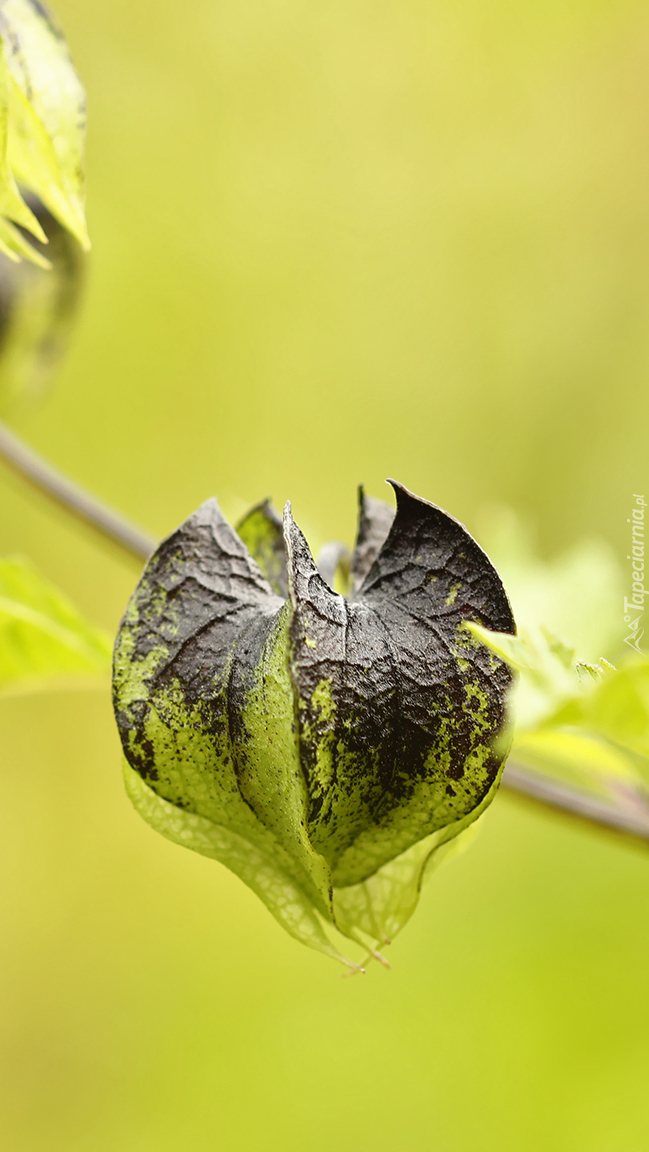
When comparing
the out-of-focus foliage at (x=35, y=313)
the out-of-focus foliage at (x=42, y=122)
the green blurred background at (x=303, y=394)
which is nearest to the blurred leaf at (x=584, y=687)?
the out-of-focus foliage at (x=42, y=122)

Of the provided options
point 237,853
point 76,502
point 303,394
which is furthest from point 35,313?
point 303,394

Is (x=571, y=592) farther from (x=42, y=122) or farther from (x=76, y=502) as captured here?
(x=42, y=122)

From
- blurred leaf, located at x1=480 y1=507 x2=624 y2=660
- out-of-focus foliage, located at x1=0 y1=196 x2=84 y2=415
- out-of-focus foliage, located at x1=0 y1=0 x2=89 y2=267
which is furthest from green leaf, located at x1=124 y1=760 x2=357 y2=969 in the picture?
blurred leaf, located at x1=480 y1=507 x2=624 y2=660

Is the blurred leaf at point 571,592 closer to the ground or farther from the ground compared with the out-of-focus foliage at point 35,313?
closer to the ground

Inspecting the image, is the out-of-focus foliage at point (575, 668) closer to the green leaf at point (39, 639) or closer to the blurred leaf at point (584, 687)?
the blurred leaf at point (584, 687)

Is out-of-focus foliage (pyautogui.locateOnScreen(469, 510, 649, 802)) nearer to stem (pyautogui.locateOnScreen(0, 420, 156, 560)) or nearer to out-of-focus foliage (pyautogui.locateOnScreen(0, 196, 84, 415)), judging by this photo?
→ stem (pyautogui.locateOnScreen(0, 420, 156, 560))
